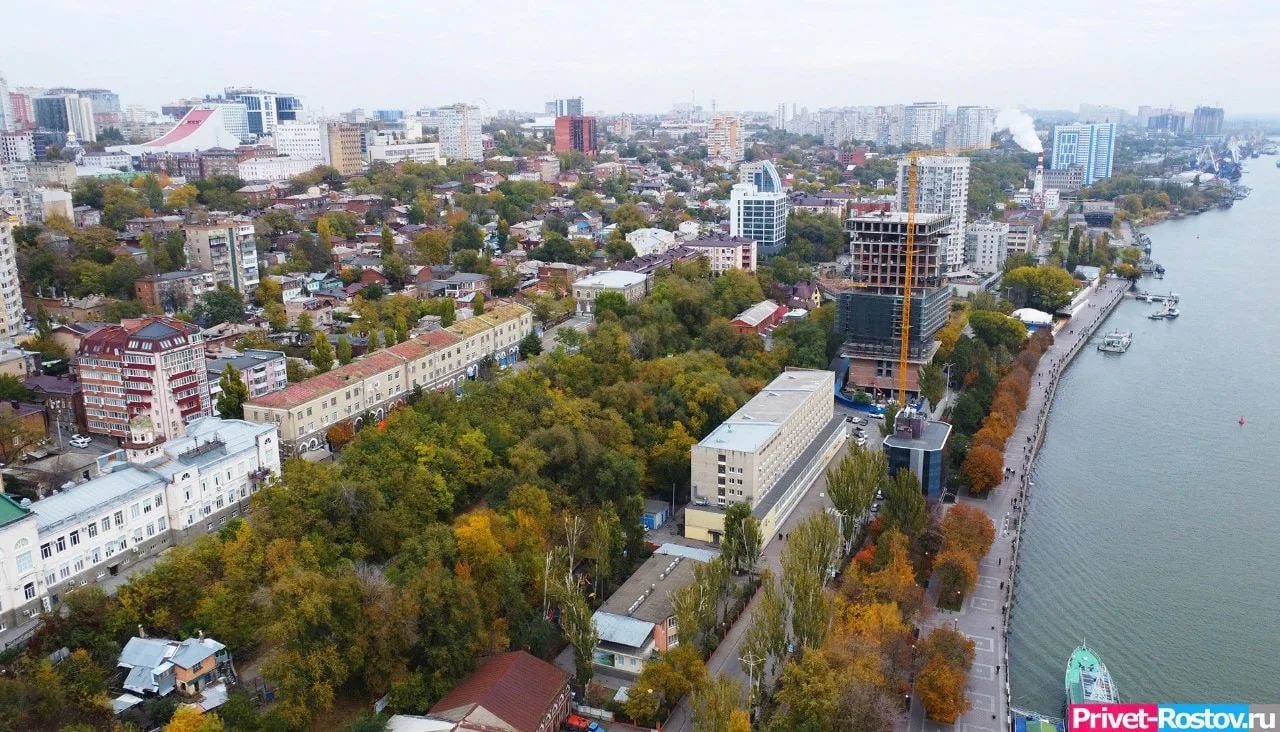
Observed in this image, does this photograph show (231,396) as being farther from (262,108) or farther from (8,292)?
(262,108)

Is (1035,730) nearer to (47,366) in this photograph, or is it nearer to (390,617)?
(390,617)

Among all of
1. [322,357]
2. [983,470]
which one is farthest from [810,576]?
[322,357]

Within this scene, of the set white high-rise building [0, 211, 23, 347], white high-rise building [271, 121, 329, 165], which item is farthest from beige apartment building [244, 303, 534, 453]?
white high-rise building [271, 121, 329, 165]

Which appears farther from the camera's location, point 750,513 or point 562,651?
point 750,513

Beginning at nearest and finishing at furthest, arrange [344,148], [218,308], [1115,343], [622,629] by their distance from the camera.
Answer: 1. [622,629]
2. [218,308]
3. [1115,343]
4. [344,148]

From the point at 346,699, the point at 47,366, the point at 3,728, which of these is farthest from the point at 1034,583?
the point at 47,366

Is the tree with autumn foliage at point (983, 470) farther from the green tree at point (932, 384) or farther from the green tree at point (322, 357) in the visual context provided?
the green tree at point (322, 357)
